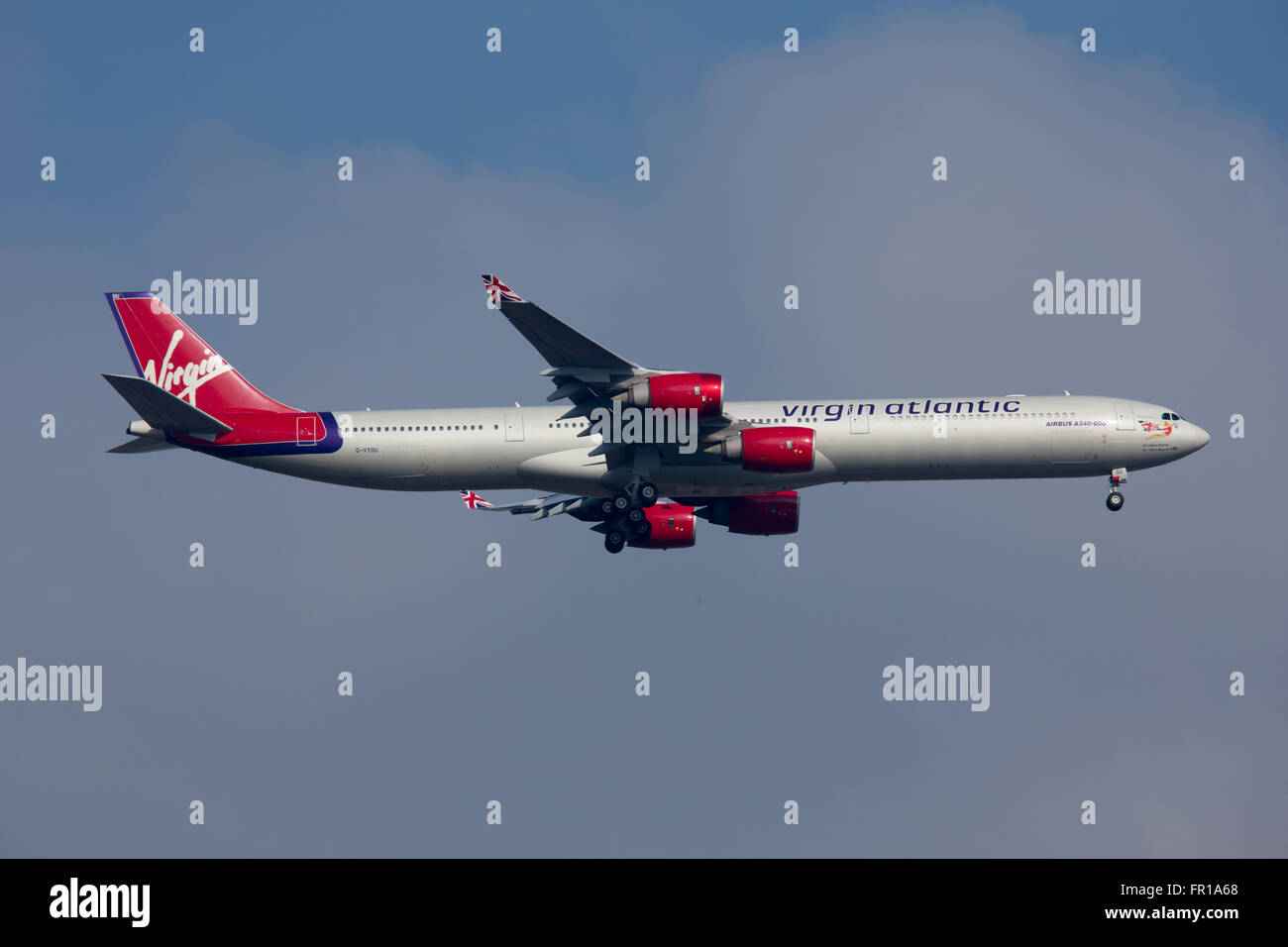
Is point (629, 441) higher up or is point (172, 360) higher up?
point (172, 360)

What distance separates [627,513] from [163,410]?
61.0 feet

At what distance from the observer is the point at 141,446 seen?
5947 cm

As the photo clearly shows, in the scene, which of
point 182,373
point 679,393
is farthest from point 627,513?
point 182,373

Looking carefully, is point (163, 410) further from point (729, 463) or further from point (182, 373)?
point (729, 463)

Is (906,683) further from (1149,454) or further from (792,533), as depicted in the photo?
(1149,454)

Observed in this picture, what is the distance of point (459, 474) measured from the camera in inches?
2377

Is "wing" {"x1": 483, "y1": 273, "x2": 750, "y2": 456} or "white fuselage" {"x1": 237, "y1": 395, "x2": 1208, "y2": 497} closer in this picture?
"wing" {"x1": 483, "y1": 273, "x2": 750, "y2": 456}

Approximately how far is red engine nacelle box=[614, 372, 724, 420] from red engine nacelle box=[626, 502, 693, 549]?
9.58 metres

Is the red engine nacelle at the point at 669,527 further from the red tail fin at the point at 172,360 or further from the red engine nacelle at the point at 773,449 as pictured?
the red tail fin at the point at 172,360

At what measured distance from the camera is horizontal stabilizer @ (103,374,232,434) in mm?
55281

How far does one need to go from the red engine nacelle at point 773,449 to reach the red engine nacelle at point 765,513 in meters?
6.23

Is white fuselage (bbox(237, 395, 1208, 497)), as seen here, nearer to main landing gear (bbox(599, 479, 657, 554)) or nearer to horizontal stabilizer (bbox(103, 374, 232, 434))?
main landing gear (bbox(599, 479, 657, 554))

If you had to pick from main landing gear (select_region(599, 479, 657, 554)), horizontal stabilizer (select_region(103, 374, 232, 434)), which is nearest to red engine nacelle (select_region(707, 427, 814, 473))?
main landing gear (select_region(599, 479, 657, 554))

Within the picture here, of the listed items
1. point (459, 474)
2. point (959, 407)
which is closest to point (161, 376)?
point (459, 474)
